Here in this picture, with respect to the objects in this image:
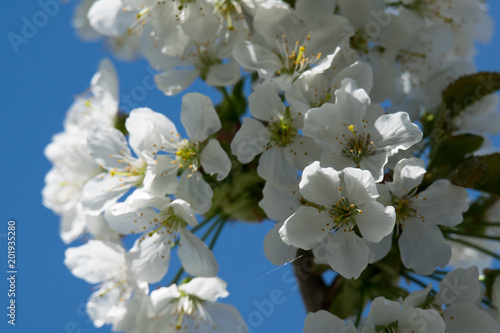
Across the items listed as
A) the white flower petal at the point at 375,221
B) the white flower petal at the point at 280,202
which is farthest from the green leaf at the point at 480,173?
the white flower petal at the point at 280,202

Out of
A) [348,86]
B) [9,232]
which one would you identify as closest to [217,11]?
[348,86]

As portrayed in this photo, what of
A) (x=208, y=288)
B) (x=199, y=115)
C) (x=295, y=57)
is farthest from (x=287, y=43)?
(x=208, y=288)

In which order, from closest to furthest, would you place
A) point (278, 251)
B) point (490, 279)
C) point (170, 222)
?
point (278, 251) < point (170, 222) < point (490, 279)

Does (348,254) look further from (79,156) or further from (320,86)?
(79,156)

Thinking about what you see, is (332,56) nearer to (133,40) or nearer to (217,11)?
(217,11)

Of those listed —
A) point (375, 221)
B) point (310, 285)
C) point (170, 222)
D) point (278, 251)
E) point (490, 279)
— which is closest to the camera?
point (375, 221)
